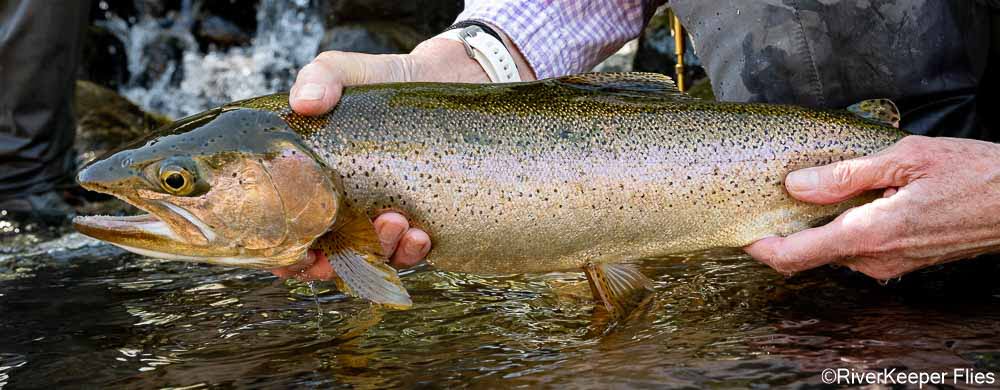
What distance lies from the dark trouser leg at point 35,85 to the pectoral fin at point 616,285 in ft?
12.9

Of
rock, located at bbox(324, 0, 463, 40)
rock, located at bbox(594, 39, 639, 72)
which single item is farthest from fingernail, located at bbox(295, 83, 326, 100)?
rock, located at bbox(324, 0, 463, 40)

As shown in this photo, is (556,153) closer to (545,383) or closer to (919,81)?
(545,383)

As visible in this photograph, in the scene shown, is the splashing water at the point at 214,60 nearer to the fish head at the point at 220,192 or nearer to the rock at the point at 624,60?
the rock at the point at 624,60

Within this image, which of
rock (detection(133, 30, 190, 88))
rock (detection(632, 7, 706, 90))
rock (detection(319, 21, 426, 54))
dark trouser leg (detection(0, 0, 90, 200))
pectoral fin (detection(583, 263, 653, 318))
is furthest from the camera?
rock (detection(133, 30, 190, 88))

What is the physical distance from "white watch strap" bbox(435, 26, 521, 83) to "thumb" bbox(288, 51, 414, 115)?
28 centimetres

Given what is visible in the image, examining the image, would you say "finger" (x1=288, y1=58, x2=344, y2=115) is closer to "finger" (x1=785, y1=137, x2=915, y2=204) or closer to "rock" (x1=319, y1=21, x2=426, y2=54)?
"finger" (x1=785, y1=137, x2=915, y2=204)

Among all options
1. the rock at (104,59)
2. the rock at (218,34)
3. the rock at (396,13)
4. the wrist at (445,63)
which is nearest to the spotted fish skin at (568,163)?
the wrist at (445,63)

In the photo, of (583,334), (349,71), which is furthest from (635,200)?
(349,71)

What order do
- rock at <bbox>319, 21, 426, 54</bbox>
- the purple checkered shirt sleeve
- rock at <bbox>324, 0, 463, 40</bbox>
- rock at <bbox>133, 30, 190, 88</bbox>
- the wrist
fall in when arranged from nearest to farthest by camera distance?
the wrist
the purple checkered shirt sleeve
rock at <bbox>319, 21, 426, 54</bbox>
rock at <bbox>324, 0, 463, 40</bbox>
rock at <bbox>133, 30, 190, 88</bbox>

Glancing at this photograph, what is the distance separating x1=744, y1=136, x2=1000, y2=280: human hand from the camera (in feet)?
8.29

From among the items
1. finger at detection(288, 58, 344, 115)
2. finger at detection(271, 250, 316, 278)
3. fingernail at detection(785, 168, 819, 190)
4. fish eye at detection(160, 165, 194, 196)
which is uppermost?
finger at detection(288, 58, 344, 115)

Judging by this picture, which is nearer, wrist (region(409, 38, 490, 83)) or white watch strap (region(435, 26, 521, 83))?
wrist (region(409, 38, 490, 83))

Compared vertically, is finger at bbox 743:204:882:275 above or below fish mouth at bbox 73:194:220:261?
below

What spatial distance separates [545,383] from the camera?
2.22 m
